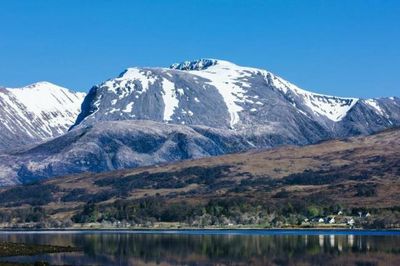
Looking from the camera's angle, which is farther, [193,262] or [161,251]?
[161,251]

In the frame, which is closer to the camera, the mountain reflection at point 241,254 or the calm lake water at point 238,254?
the calm lake water at point 238,254

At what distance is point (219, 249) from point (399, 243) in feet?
114

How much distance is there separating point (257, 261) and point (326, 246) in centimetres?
3477

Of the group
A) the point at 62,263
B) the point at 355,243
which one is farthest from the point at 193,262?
the point at 355,243

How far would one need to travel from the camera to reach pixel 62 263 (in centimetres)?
12638

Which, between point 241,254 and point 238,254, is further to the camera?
point 238,254

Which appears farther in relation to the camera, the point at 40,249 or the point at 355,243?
the point at 355,243

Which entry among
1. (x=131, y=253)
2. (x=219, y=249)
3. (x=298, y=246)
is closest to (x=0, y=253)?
(x=131, y=253)

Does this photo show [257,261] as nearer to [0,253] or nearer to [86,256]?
[86,256]

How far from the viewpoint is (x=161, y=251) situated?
160375 millimetres

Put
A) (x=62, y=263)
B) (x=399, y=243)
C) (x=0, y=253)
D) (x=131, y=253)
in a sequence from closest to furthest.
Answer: (x=62, y=263) → (x=0, y=253) → (x=131, y=253) → (x=399, y=243)

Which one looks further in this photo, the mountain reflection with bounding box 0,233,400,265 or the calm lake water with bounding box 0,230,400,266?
the mountain reflection with bounding box 0,233,400,265

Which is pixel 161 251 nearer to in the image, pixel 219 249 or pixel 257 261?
pixel 219 249

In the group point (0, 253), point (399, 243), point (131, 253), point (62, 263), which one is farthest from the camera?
point (399, 243)
